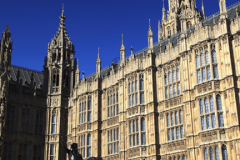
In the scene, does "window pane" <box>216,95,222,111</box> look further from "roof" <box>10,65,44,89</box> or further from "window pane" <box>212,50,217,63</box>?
"roof" <box>10,65,44,89</box>

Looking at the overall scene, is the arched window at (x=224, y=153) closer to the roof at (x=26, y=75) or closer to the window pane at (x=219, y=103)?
the window pane at (x=219, y=103)

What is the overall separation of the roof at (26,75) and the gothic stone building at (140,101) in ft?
0.67

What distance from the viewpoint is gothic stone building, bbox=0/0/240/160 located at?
3072 centimetres

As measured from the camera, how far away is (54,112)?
167 ft

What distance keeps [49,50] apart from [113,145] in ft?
68.1

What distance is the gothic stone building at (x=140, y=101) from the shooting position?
30719 mm

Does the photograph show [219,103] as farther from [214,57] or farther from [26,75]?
[26,75]

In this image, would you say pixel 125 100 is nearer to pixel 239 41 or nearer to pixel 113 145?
pixel 113 145

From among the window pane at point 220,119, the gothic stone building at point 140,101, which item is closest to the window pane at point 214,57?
the gothic stone building at point 140,101

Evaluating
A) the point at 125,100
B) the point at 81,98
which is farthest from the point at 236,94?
the point at 81,98

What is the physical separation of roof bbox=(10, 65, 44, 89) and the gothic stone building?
20cm

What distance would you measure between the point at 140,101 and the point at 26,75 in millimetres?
24274

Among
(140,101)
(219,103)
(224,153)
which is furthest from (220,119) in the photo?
(140,101)

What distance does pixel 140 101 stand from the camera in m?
38.3
